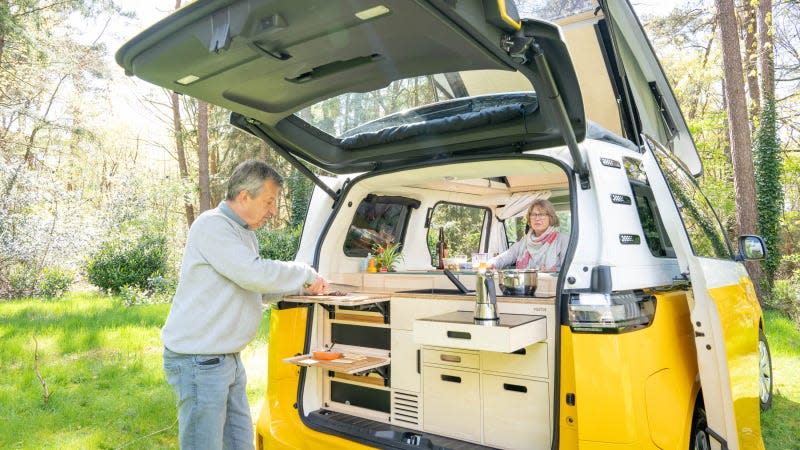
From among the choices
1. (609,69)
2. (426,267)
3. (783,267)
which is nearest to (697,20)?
(783,267)

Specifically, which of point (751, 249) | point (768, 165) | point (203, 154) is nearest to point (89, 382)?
point (751, 249)

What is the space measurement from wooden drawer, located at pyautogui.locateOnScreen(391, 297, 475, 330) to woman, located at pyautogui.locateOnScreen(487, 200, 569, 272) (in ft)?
4.82

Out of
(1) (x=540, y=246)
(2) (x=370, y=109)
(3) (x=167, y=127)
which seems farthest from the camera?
(3) (x=167, y=127)

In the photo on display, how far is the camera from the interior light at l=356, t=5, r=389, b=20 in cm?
151

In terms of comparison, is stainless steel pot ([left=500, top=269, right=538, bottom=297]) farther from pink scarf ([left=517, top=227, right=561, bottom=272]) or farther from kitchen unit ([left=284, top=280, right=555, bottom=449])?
pink scarf ([left=517, top=227, right=561, bottom=272])

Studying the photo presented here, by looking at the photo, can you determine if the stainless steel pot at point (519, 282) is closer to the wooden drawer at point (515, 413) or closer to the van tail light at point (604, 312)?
the wooden drawer at point (515, 413)

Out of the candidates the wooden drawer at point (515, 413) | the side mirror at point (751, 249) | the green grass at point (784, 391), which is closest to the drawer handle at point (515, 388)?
the wooden drawer at point (515, 413)

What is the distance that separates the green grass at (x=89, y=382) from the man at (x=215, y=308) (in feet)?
6.06

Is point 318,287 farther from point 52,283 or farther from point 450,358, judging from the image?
point 52,283

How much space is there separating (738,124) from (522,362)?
10.6m

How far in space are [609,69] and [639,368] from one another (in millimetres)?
1511

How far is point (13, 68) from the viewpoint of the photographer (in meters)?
15.5

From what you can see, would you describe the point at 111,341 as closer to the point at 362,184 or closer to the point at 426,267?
the point at 426,267

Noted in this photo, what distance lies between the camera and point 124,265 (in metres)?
12.5
